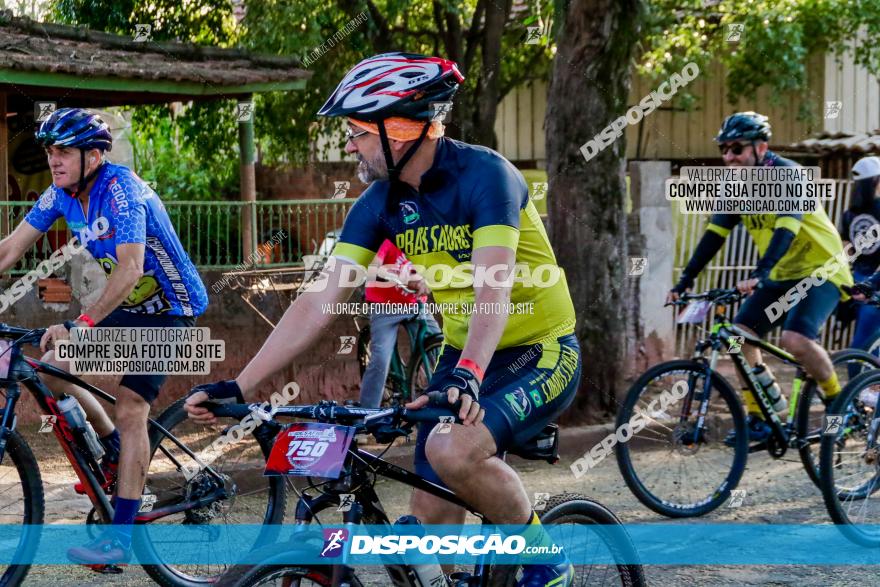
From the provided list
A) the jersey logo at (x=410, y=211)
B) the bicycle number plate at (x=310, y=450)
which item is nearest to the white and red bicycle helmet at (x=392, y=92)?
the jersey logo at (x=410, y=211)

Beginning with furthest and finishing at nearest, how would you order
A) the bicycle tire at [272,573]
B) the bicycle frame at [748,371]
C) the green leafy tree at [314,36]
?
the green leafy tree at [314,36] → the bicycle frame at [748,371] → the bicycle tire at [272,573]

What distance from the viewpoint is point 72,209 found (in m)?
5.61

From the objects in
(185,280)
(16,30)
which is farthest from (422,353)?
(16,30)

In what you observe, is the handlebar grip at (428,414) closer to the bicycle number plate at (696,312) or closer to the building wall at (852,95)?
the bicycle number plate at (696,312)

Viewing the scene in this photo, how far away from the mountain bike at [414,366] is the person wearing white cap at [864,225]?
9.78 feet

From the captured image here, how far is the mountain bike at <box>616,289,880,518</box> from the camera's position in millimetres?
7070

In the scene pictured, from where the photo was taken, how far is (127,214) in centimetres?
542

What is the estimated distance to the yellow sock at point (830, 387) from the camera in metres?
7.34

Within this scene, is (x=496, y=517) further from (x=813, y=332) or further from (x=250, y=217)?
(x=250, y=217)

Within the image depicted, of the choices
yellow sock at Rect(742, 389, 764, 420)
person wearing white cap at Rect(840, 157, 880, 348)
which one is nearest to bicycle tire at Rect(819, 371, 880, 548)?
yellow sock at Rect(742, 389, 764, 420)

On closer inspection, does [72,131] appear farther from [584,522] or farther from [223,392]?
[584,522]

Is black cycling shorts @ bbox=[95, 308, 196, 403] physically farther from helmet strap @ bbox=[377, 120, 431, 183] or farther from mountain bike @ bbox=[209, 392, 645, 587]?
mountain bike @ bbox=[209, 392, 645, 587]

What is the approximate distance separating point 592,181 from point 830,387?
2.65 meters

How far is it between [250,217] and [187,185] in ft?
26.6
